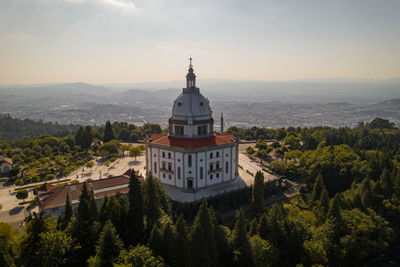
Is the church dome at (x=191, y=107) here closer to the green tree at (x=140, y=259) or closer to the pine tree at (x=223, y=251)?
the pine tree at (x=223, y=251)

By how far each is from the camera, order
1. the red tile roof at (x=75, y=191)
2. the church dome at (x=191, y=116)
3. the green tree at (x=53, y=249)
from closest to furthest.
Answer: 1. the green tree at (x=53, y=249)
2. the red tile roof at (x=75, y=191)
3. the church dome at (x=191, y=116)

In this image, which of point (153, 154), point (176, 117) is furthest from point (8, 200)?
point (176, 117)

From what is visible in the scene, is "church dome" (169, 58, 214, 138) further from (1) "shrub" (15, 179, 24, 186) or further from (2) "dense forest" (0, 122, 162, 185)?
(1) "shrub" (15, 179, 24, 186)

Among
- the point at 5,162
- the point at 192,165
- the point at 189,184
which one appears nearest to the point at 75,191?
the point at 189,184

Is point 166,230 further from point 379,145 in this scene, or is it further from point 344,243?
point 379,145

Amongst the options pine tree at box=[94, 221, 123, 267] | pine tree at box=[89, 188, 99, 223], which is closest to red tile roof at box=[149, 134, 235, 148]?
pine tree at box=[89, 188, 99, 223]

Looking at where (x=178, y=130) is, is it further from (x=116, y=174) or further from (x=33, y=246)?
(x=33, y=246)

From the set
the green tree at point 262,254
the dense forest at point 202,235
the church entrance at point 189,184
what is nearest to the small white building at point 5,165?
the dense forest at point 202,235
